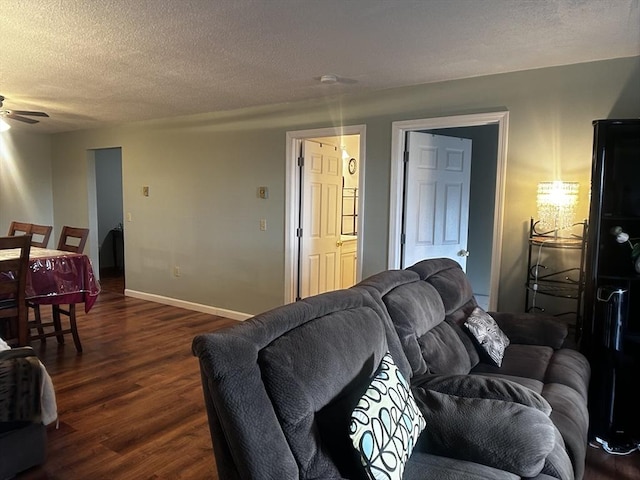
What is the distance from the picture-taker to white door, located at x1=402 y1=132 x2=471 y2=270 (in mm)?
3775

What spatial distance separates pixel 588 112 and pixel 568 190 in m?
0.57

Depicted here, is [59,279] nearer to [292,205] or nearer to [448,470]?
[292,205]

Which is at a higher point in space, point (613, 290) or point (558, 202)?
point (558, 202)

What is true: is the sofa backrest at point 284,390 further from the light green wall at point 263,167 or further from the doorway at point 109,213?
the doorway at point 109,213

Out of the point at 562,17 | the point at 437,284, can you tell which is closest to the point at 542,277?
the point at 437,284

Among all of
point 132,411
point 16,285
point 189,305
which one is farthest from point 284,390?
point 189,305

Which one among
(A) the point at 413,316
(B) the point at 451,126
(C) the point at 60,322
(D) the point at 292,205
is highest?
(B) the point at 451,126

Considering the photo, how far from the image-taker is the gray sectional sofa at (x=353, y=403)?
3.88 ft

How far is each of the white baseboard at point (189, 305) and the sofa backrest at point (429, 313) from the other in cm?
255

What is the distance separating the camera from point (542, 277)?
A: 3.15 m

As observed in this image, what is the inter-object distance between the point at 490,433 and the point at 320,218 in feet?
10.9

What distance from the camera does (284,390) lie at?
1.24 meters

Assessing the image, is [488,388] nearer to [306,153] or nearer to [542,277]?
[542,277]

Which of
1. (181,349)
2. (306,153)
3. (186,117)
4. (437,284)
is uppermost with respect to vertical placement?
(186,117)
